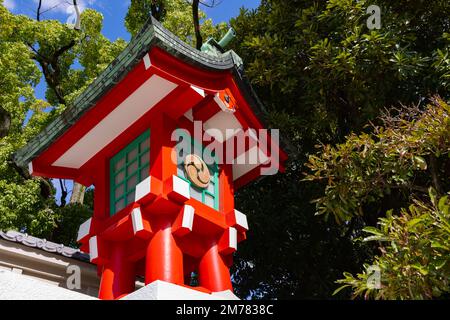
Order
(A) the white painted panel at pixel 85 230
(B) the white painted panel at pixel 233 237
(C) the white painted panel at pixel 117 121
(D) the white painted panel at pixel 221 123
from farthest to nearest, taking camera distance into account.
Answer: (D) the white painted panel at pixel 221 123
(A) the white painted panel at pixel 85 230
(B) the white painted panel at pixel 233 237
(C) the white painted panel at pixel 117 121

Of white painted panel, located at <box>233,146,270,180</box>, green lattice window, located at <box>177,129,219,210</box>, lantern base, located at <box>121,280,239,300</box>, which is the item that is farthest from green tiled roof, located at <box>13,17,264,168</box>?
lantern base, located at <box>121,280,239,300</box>

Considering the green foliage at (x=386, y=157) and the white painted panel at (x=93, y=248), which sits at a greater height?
the green foliage at (x=386, y=157)

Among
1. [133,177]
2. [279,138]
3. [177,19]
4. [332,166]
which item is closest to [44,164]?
[133,177]

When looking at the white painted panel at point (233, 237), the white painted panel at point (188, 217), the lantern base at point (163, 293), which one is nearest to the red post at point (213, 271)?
the white painted panel at point (233, 237)

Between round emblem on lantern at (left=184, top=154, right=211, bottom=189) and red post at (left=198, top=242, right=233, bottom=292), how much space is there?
0.93 m

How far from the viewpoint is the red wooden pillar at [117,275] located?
25.2 ft

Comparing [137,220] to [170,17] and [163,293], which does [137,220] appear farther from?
[170,17]

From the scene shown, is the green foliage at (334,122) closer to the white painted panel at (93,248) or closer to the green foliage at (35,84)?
the white painted panel at (93,248)

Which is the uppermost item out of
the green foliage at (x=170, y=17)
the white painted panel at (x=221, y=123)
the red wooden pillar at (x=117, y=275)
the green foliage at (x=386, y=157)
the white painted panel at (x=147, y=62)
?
the green foliage at (x=170, y=17)

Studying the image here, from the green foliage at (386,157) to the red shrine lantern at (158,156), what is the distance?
1.98 metres

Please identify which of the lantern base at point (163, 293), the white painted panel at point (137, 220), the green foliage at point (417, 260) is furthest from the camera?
the white painted panel at point (137, 220)

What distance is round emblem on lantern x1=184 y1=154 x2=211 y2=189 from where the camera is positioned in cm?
794

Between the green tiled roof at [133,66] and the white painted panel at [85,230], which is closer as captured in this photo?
the green tiled roof at [133,66]
